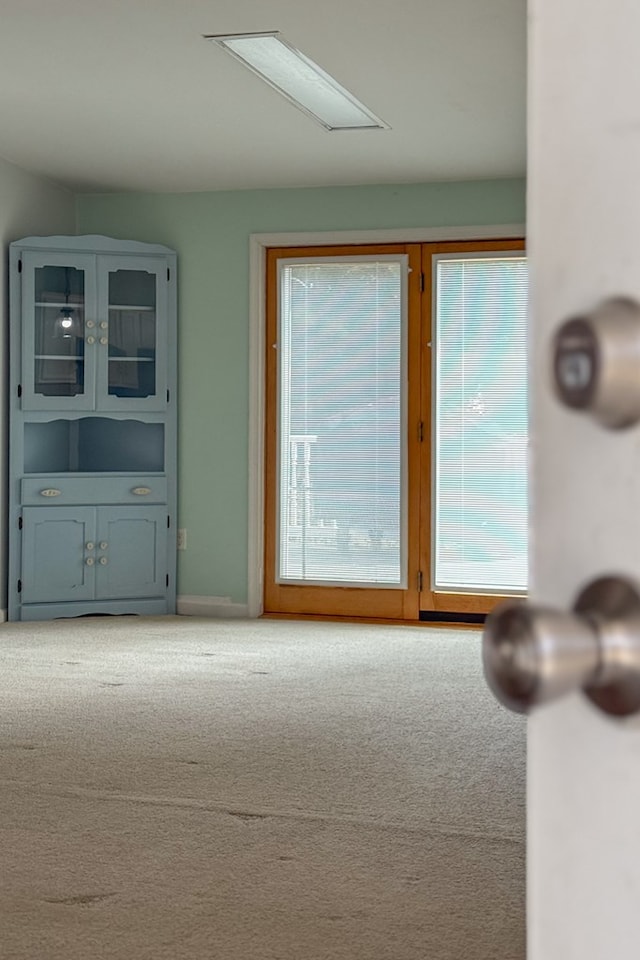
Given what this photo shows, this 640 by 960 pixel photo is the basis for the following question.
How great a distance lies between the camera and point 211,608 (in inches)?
259

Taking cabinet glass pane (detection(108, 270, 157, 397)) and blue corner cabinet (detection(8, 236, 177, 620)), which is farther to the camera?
cabinet glass pane (detection(108, 270, 157, 397))

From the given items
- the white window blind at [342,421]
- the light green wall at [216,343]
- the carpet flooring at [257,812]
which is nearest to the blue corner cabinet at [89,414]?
the light green wall at [216,343]

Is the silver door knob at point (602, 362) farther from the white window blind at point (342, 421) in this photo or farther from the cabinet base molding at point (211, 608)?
the cabinet base molding at point (211, 608)

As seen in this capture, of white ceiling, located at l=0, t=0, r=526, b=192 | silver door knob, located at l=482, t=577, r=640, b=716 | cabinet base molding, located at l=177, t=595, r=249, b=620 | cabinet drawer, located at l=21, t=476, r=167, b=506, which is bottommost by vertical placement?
cabinet base molding, located at l=177, t=595, r=249, b=620

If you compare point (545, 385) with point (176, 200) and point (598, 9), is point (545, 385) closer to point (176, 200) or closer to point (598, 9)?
point (598, 9)

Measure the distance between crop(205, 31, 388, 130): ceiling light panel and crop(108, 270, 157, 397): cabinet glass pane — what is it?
165cm

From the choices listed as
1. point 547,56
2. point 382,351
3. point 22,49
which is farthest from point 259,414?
point 547,56

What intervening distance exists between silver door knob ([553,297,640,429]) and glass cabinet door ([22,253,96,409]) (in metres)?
6.07

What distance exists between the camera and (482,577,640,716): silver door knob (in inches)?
13.0

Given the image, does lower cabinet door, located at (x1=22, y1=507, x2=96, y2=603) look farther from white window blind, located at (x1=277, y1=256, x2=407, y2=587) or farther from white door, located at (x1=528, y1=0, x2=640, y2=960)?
white door, located at (x1=528, y1=0, x2=640, y2=960)

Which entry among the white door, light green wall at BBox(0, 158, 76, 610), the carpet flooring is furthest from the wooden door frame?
the white door

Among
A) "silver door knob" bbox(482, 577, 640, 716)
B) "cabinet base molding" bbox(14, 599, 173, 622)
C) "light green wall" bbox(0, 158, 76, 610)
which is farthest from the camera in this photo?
"cabinet base molding" bbox(14, 599, 173, 622)

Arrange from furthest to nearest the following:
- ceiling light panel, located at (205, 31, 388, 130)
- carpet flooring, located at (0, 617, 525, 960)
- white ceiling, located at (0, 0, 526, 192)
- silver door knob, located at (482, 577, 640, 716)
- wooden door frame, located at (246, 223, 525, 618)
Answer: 1. wooden door frame, located at (246, 223, 525, 618)
2. ceiling light panel, located at (205, 31, 388, 130)
3. white ceiling, located at (0, 0, 526, 192)
4. carpet flooring, located at (0, 617, 525, 960)
5. silver door knob, located at (482, 577, 640, 716)

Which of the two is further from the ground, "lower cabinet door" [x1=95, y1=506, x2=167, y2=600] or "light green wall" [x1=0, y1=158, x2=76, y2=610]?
"light green wall" [x1=0, y1=158, x2=76, y2=610]
